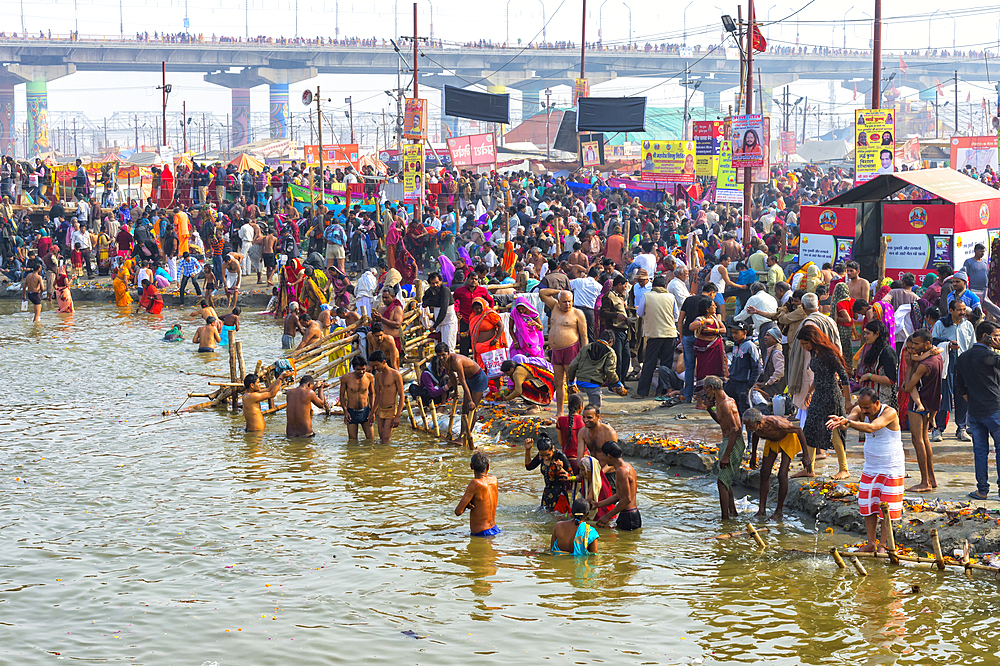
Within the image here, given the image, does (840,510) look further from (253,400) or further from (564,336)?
(253,400)

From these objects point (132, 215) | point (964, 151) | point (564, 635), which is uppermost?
point (964, 151)

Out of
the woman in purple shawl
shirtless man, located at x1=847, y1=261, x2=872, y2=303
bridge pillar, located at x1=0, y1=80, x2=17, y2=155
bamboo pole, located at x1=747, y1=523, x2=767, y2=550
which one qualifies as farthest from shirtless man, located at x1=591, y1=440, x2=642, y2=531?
bridge pillar, located at x1=0, y1=80, x2=17, y2=155

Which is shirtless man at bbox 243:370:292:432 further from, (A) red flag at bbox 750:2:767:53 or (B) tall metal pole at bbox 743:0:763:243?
(A) red flag at bbox 750:2:767:53

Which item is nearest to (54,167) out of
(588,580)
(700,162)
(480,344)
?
(700,162)

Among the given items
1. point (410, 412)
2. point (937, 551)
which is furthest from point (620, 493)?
point (410, 412)

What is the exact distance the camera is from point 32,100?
383 feet

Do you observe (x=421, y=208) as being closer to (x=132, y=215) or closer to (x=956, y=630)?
(x=132, y=215)

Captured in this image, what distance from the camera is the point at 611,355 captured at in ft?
42.7

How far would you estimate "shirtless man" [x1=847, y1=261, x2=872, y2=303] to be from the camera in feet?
43.5

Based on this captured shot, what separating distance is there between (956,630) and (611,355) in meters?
5.98

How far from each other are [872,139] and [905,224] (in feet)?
18.7

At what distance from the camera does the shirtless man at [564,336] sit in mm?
13297

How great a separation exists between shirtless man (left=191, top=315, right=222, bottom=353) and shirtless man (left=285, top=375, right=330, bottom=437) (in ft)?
25.2

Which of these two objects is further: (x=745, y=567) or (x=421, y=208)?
(x=421, y=208)
